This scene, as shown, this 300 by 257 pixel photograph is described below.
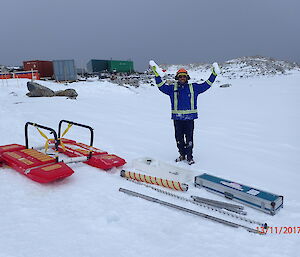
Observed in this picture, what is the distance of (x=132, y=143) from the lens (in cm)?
726

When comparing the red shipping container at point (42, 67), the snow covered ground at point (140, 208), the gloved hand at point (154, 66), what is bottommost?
the snow covered ground at point (140, 208)

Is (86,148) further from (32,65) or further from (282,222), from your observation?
(32,65)

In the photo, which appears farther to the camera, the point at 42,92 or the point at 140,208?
the point at 42,92

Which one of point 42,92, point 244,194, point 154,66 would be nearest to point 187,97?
point 154,66

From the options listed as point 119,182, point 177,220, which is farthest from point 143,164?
point 177,220

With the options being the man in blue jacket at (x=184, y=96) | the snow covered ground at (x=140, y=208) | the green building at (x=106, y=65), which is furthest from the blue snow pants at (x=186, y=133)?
the green building at (x=106, y=65)

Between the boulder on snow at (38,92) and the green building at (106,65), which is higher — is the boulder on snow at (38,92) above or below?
below

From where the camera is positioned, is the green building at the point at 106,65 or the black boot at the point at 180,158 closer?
the black boot at the point at 180,158

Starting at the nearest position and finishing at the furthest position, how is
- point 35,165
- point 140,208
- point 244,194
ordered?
point 140,208, point 244,194, point 35,165

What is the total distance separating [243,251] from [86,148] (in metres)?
3.99

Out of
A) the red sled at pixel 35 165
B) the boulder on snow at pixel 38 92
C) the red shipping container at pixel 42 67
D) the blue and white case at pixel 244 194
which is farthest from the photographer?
the red shipping container at pixel 42 67

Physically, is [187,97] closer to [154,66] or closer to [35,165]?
[154,66]

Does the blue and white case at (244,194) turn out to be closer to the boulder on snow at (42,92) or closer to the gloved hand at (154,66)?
the gloved hand at (154,66)

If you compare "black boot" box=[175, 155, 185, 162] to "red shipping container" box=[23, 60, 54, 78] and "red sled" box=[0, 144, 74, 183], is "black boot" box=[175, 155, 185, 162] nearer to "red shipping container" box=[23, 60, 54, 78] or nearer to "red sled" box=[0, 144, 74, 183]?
"red sled" box=[0, 144, 74, 183]
